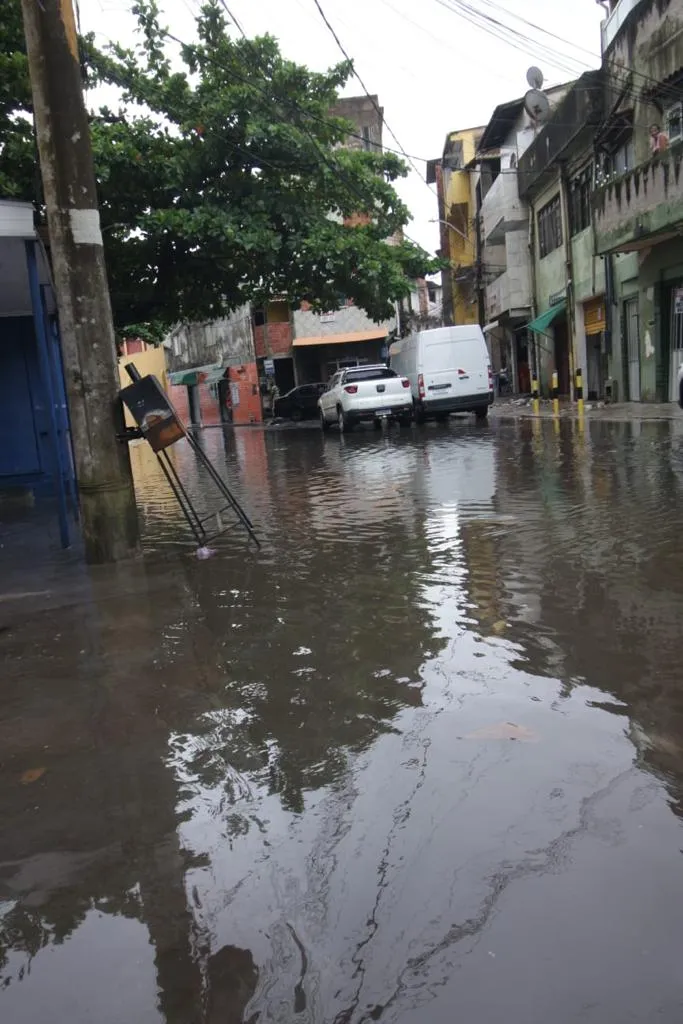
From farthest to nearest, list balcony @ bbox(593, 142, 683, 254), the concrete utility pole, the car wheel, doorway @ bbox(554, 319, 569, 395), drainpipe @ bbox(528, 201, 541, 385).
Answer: drainpipe @ bbox(528, 201, 541, 385)
doorway @ bbox(554, 319, 569, 395)
the car wheel
balcony @ bbox(593, 142, 683, 254)
the concrete utility pole

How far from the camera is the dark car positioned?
122 feet

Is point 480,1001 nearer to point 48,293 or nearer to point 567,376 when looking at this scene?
point 48,293

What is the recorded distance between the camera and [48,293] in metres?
9.62

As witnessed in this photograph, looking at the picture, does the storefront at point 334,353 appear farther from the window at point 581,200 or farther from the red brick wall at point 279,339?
the window at point 581,200

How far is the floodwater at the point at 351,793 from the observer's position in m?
1.97

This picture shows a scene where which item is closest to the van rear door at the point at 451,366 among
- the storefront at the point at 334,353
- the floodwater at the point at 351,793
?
the floodwater at the point at 351,793

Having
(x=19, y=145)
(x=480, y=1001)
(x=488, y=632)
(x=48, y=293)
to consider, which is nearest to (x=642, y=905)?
(x=480, y=1001)

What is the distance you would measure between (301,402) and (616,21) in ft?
61.6

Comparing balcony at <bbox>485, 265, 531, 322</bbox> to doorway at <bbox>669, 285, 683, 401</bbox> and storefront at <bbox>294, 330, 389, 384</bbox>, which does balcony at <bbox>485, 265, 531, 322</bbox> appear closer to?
storefront at <bbox>294, 330, 389, 384</bbox>

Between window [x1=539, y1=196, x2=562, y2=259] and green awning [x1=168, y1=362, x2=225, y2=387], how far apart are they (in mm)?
19552

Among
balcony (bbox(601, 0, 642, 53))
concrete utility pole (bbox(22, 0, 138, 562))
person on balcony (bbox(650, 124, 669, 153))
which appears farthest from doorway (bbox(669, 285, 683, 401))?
concrete utility pole (bbox(22, 0, 138, 562))

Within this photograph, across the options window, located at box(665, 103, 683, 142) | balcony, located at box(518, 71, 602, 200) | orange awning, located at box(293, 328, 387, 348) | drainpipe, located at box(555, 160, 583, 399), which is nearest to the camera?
window, located at box(665, 103, 683, 142)

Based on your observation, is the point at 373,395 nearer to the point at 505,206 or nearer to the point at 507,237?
the point at 507,237

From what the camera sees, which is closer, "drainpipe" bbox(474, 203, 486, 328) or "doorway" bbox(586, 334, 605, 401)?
"doorway" bbox(586, 334, 605, 401)
